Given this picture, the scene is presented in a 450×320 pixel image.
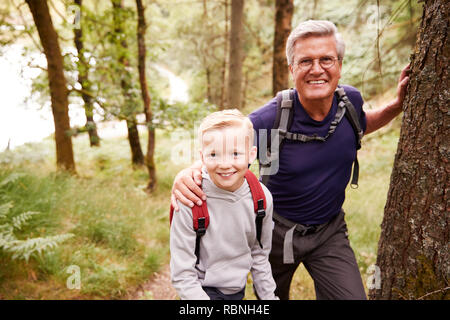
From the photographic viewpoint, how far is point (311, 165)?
8.38ft

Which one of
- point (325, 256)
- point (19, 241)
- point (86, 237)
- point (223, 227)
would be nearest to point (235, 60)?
point (86, 237)

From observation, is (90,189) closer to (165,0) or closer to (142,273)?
(142,273)

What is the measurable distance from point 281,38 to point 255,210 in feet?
16.0

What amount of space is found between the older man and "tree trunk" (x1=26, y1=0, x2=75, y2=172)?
22.0 ft

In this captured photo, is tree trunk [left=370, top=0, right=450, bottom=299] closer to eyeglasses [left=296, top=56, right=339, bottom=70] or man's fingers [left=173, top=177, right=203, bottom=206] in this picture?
eyeglasses [left=296, top=56, right=339, bottom=70]

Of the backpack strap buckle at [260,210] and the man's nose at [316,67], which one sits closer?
the backpack strap buckle at [260,210]

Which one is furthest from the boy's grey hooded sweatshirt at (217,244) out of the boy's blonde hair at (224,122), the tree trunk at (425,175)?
the tree trunk at (425,175)

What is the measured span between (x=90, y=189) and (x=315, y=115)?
580 cm

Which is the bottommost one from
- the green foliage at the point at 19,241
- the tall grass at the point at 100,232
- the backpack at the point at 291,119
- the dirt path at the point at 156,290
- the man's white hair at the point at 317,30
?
the dirt path at the point at 156,290

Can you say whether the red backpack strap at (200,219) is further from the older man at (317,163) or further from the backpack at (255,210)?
the older man at (317,163)

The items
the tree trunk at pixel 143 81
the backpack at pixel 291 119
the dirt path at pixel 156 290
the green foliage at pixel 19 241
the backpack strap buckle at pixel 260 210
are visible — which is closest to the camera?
the backpack strap buckle at pixel 260 210

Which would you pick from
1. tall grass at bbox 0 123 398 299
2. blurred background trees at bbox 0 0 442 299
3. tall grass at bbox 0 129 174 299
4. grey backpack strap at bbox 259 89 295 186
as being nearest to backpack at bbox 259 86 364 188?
grey backpack strap at bbox 259 89 295 186

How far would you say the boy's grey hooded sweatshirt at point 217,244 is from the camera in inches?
71.4
